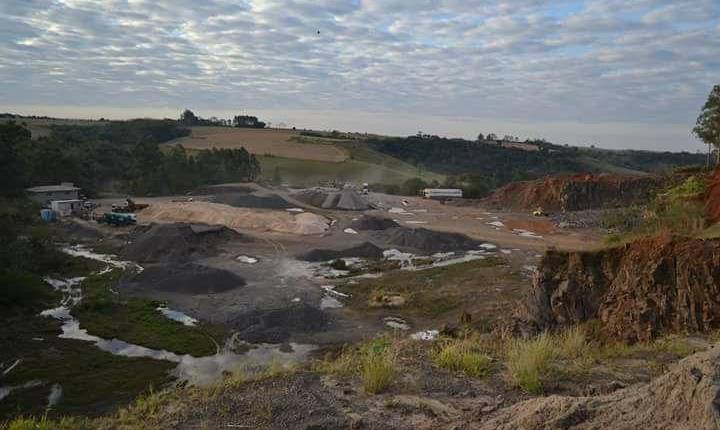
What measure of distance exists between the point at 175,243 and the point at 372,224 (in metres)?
18.7

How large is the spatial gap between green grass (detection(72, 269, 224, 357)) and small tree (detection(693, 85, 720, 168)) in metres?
49.5

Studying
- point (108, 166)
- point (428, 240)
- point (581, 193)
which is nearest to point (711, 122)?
point (581, 193)

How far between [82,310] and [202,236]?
17.6 meters

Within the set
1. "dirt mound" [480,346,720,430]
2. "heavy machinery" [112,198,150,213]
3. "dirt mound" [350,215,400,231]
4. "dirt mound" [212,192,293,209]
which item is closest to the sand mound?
"heavy machinery" [112,198,150,213]

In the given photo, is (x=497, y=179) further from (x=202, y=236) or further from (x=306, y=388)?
(x=306, y=388)

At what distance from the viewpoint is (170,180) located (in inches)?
3268

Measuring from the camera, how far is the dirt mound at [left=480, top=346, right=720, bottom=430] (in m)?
4.80

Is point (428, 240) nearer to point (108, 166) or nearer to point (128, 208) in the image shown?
point (128, 208)

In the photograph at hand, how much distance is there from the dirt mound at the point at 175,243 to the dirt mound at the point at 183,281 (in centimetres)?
582

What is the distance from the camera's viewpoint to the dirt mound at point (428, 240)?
4478 centimetres

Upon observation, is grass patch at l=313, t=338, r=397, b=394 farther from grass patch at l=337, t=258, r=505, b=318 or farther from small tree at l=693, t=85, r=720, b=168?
small tree at l=693, t=85, r=720, b=168

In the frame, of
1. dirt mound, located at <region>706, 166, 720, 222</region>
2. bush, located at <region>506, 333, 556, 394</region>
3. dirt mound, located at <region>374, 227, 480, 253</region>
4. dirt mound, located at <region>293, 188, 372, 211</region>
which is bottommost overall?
dirt mound, located at <region>374, 227, 480, 253</region>

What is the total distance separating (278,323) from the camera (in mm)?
25766

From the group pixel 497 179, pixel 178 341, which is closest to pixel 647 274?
pixel 178 341
